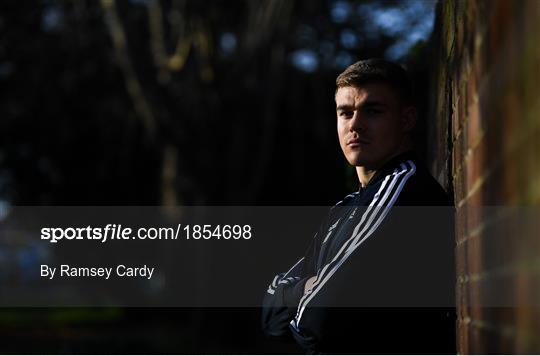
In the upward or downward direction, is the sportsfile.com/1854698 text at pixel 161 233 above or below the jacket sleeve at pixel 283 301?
above

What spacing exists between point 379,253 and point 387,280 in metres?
0.09

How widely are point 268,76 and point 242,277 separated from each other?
13.4 feet

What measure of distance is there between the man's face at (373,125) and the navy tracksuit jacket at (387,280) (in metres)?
0.11

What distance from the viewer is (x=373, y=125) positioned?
356 cm

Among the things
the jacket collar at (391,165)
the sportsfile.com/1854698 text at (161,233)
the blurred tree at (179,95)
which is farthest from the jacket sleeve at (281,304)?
the sportsfile.com/1854698 text at (161,233)

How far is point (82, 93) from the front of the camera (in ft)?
74.6

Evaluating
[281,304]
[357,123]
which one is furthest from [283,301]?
[357,123]

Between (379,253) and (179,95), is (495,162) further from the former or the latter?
(179,95)

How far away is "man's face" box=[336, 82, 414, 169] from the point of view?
357cm

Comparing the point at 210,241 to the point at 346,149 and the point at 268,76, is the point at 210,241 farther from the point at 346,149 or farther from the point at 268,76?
the point at 346,149

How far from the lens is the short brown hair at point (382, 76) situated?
3.56 meters

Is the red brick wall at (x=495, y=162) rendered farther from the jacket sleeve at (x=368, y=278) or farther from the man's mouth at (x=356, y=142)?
the man's mouth at (x=356, y=142)

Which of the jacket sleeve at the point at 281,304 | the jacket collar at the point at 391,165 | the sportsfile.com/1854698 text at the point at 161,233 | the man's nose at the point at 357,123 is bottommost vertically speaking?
the jacket sleeve at the point at 281,304

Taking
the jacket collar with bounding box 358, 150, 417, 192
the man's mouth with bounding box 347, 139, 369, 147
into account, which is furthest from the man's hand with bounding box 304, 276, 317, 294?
the man's mouth with bounding box 347, 139, 369, 147
